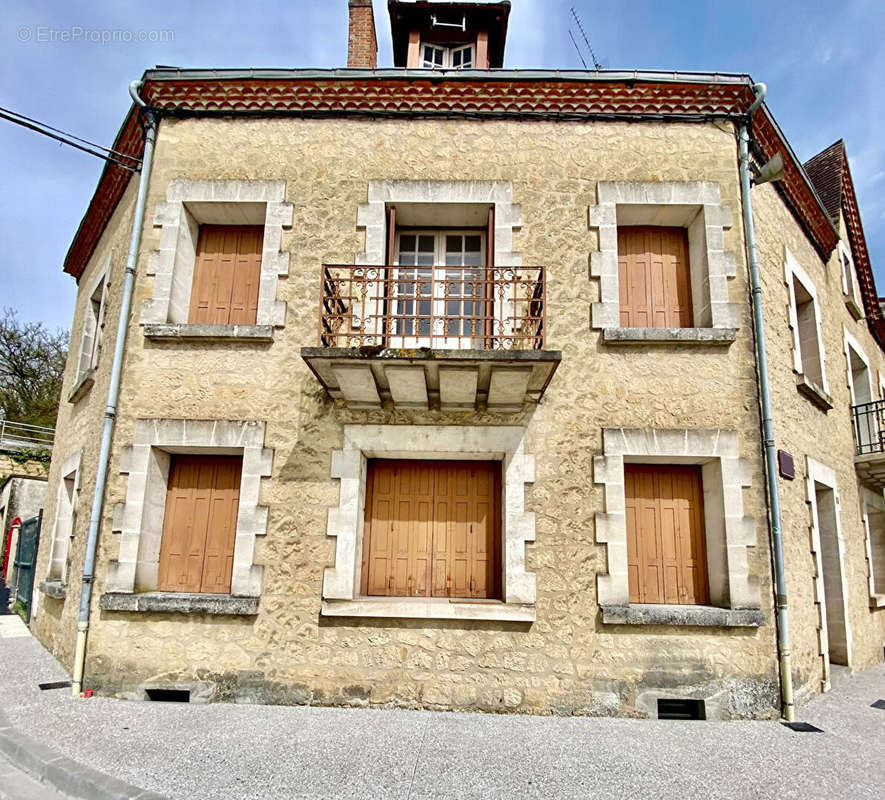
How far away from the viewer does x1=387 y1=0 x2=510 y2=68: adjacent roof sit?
766 centimetres

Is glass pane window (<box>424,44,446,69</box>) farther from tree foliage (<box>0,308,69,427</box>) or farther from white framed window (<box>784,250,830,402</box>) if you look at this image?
tree foliage (<box>0,308,69,427</box>)

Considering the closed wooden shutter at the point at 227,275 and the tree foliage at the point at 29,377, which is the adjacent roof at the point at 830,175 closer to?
the closed wooden shutter at the point at 227,275

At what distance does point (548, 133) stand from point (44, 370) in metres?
23.3

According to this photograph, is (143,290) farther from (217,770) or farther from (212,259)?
(217,770)

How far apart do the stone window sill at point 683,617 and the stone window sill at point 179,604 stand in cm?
347

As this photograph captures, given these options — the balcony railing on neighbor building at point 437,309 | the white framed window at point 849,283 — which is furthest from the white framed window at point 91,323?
the white framed window at point 849,283

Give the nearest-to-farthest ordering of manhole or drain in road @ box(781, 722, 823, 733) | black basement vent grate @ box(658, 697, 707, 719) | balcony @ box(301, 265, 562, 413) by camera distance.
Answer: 1. manhole or drain in road @ box(781, 722, 823, 733)
2. balcony @ box(301, 265, 562, 413)
3. black basement vent grate @ box(658, 697, 707, 719)

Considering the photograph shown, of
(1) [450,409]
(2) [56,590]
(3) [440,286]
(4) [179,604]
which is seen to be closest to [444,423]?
(1) [450,409]

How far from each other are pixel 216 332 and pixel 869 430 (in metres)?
9.68

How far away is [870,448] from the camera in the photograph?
8.81 meters

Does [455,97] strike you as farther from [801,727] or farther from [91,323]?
[801,727]

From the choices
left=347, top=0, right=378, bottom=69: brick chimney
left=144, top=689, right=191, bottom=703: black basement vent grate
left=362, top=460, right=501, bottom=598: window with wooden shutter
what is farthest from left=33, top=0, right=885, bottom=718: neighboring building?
left=347, top=0, right=378, bottom=69: brick chimney

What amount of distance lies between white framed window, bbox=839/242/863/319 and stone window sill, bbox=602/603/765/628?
6.60 meters

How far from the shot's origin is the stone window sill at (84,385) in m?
7.17
